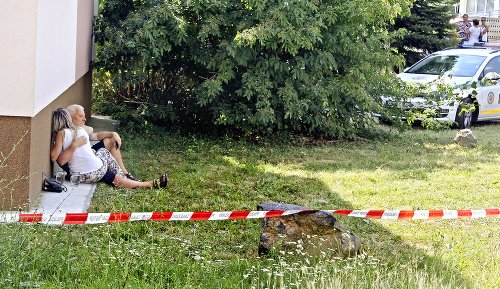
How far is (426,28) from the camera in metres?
21.1

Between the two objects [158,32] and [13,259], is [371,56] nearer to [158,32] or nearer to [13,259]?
[158,32]

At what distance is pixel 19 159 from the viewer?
5.33 meters

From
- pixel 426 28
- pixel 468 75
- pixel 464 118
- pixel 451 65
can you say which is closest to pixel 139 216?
pixel 464 118

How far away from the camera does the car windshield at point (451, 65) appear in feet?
45.9

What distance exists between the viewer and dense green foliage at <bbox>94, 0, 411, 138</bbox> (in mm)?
9320

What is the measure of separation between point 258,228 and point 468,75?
32.5 ft

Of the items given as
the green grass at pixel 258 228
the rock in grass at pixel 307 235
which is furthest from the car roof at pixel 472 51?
the rock in grass at pixel 307 235

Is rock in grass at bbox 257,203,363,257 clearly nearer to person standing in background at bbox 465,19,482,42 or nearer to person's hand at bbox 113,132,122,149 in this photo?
person's hand at bbox 113,132,122,149

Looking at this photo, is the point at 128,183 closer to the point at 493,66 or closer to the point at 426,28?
the point at 493,66

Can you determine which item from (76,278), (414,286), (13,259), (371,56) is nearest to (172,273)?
(76,278)

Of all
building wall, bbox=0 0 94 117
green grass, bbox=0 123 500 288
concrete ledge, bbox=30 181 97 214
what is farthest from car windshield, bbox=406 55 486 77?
building wall, bbox=0 0 94 117

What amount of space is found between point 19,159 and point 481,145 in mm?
8652

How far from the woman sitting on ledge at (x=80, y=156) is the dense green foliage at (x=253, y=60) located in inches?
114

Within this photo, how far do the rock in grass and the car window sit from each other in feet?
34.6
